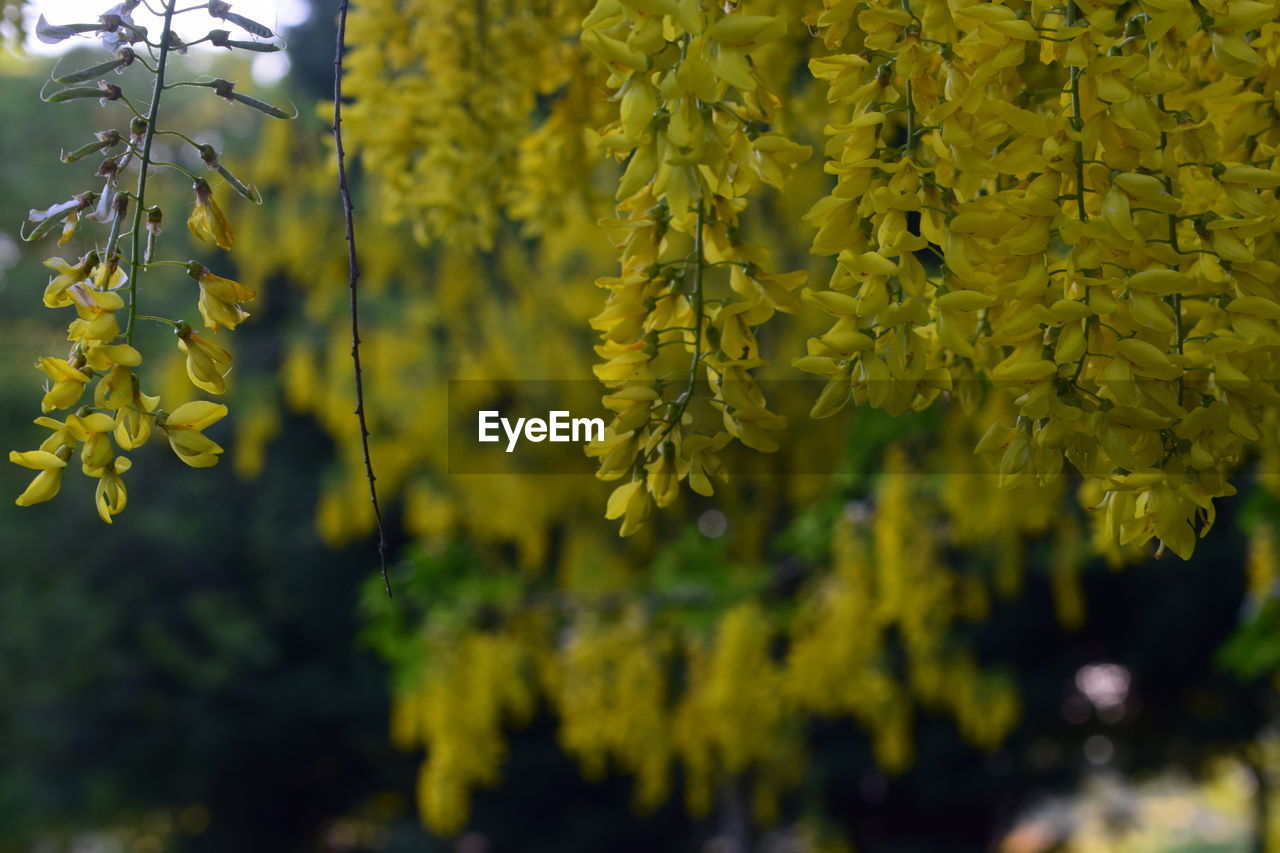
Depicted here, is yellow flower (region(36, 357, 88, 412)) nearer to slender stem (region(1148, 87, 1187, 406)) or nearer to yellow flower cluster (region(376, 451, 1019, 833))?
slender stem (region(1148, 87, 1187, 406))

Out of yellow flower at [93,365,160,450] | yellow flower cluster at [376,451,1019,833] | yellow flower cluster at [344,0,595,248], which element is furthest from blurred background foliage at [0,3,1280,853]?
yellow flower at [93,365,160,450]

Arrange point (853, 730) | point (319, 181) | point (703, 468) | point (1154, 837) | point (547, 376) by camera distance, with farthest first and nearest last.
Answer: point (1154, 837)
point (853, 730)
point (319, 181)
point (547, 376)
point (703, 468)

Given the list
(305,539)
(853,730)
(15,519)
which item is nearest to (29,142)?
Answer: (15,519)

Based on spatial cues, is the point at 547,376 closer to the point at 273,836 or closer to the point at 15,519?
the point at 15,519

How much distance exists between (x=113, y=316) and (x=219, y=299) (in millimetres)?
105

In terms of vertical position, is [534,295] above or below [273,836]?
above

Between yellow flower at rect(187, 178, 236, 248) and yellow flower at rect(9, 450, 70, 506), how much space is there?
0.21 m

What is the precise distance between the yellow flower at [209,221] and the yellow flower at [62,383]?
6.4 inches

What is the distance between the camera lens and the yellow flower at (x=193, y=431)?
95 centimetres

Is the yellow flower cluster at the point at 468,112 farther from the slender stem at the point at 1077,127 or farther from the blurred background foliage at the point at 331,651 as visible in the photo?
the blurred background foliage at the point at 331,651

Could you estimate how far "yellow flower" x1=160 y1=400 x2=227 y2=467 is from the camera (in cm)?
95

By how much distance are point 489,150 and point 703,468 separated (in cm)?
118

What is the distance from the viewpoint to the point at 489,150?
197 centimetres


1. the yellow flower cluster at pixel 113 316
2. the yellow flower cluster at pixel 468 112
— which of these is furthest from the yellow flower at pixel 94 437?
the yellow flower cluster at pixel 468 112
